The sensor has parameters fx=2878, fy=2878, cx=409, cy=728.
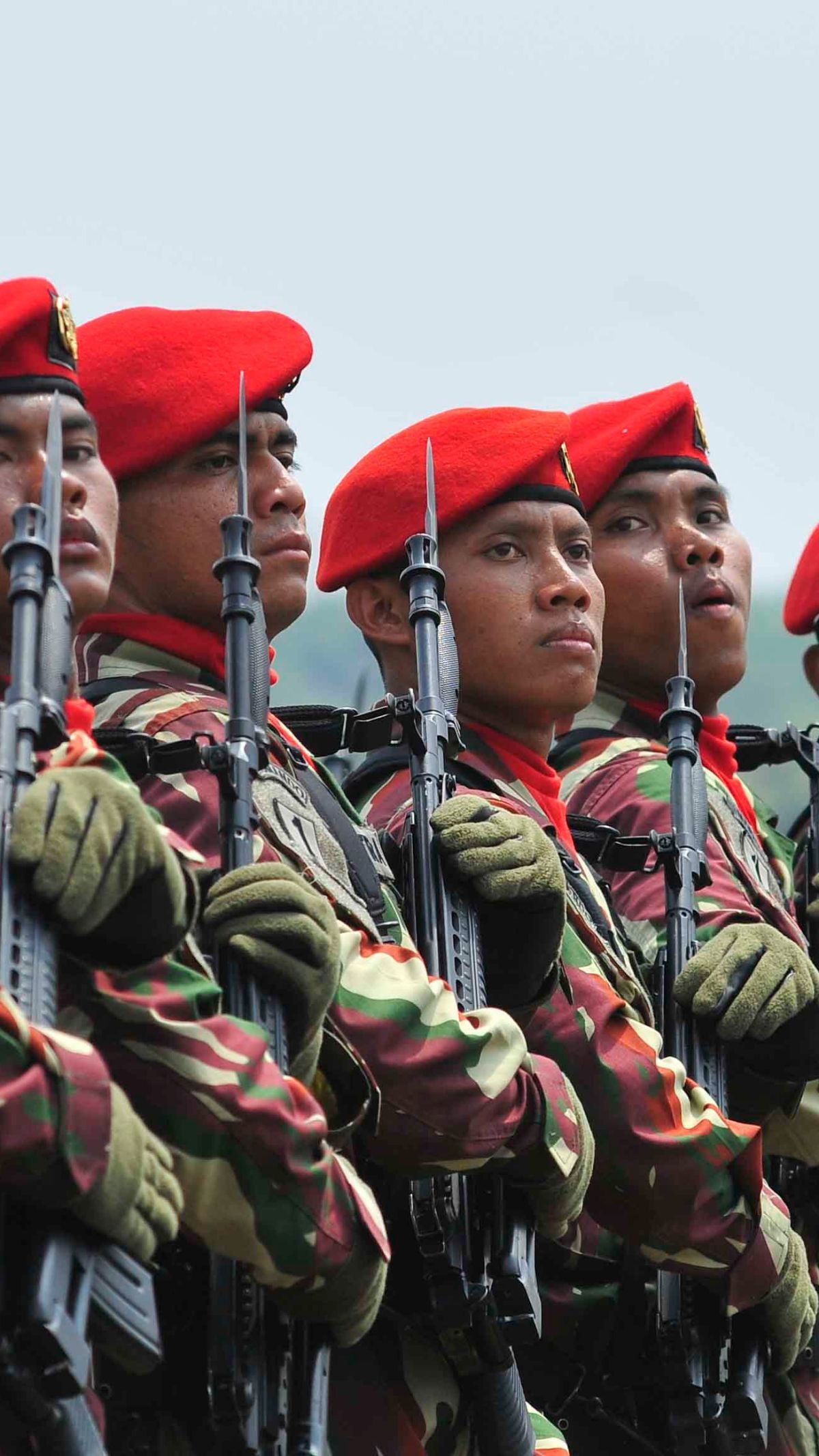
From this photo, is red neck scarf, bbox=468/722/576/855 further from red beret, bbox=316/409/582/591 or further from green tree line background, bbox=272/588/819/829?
green tree line background, bbox=272/588/819/829

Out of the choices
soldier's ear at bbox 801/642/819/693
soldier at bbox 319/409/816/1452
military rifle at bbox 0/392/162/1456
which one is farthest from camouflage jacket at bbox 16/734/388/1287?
soldier's ear at bbox 801/642/819/693

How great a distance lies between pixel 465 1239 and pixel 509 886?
78cm

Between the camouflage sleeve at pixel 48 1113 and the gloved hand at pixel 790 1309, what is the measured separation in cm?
316

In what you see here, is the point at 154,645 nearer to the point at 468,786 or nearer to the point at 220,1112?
the point at 468,786

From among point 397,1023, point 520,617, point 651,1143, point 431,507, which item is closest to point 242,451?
point 431,507

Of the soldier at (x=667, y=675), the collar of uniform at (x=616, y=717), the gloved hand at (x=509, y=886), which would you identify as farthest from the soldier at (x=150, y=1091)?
the collar of uniform at (x=616, y=717)

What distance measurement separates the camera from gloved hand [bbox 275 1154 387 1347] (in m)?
5.21

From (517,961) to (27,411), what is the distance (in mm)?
1641

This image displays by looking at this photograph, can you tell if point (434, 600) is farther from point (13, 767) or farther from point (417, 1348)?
point (13, 767)

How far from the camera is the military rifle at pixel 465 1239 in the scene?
618cm

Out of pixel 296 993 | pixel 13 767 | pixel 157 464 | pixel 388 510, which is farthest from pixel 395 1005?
pixel 388 510

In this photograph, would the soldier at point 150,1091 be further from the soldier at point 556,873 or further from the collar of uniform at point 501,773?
the collar of uniform at point 501,773

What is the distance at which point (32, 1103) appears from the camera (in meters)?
4.32

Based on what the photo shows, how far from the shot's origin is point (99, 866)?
4.56 m
